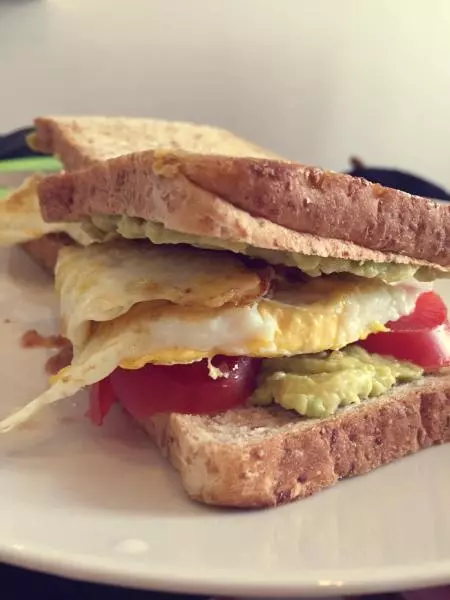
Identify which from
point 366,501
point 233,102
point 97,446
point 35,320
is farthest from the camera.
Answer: point 233,102

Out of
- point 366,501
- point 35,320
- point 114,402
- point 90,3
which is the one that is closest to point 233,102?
point 90,3

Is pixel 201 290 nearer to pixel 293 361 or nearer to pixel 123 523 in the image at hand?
pixel 293 361

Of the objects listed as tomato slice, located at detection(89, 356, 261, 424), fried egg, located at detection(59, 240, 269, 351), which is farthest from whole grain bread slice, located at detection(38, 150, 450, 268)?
tomato slice, located at detection(89, 356, 261, 424)

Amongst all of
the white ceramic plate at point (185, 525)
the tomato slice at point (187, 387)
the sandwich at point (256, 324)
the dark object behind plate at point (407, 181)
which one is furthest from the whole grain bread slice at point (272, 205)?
the dark object behind plate at point (407, 181)

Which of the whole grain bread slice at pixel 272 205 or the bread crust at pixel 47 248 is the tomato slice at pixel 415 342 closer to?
the whole grain bread slice at pixel 272 205

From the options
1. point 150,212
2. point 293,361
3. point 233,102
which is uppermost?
point 150,212
